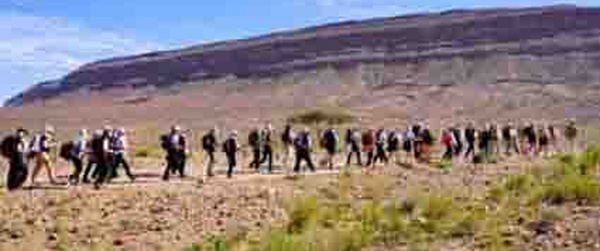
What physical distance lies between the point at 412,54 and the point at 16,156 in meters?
106

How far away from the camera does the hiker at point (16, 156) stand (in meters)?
22.4

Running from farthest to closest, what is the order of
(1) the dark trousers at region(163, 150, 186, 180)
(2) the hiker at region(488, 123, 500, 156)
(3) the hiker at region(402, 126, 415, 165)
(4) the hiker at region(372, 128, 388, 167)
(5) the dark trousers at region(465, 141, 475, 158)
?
(2) the hiker at region(488, 123, 500, 156), (5) the dark trousers at region(465, 141, 475, 158), (3) the hiker at region(402, 126, 415, 165), (4) the hiker at region(372, 128, 388, 167), (1) the dark trousers at region(163, 150, 186, 180)

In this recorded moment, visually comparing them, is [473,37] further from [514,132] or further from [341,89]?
[514,132]

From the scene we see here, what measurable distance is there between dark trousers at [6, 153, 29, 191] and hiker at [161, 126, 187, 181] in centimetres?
360

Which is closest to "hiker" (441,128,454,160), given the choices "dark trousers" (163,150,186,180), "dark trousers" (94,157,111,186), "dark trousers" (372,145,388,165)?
"dark trousers" (372,145,388,165)

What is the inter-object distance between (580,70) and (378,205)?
295 ft

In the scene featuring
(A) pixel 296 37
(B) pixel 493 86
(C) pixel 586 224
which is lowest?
(C) pixel 586 224

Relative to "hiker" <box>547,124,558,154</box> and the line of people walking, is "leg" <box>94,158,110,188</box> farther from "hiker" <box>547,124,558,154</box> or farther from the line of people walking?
"hiker" <box>547,124,558,154</box>

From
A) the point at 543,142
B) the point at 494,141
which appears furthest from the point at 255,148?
the point at 543,142

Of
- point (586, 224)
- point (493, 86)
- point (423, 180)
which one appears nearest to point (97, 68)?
point (493, 86)

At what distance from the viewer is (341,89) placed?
Result: 389 feet

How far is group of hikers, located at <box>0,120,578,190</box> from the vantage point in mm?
23141

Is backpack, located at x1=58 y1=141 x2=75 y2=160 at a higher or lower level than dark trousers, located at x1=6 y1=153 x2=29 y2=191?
higher

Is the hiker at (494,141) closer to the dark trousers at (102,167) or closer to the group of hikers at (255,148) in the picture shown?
the group of hikers at (255,148)
